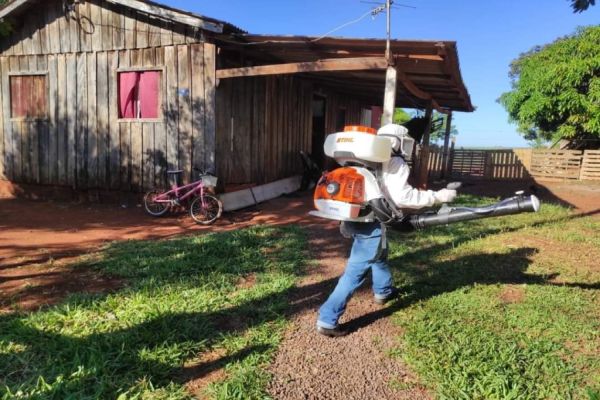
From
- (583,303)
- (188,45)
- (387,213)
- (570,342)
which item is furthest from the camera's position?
(188,45)

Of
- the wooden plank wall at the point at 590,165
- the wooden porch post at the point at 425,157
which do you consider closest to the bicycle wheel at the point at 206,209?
the wooden porch post at the point at 425,157

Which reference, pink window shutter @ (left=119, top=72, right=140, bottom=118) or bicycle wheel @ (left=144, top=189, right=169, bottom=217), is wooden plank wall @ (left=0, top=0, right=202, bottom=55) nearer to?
pink window shutter @ (left=119, top=72, right=140, bottom=118)

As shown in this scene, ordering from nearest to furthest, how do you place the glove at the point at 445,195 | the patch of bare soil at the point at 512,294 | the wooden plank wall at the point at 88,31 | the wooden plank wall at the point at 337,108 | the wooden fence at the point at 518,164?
the glove at the point at 445,195, the patch of bare soil at the point at 512,294, the wooden plank wall at the point at 88,31, the wooden plank wall at the point at 337,108, the wooden fence at the point at 518,164

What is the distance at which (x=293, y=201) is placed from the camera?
32.4ft

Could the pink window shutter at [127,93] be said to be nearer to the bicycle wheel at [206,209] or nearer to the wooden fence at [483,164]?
Result: the bicycle wheel at [206,209]

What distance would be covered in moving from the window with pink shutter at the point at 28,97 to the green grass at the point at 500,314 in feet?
27.6

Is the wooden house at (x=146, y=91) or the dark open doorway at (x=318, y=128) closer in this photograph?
the wooden house at (x=146, y=91)

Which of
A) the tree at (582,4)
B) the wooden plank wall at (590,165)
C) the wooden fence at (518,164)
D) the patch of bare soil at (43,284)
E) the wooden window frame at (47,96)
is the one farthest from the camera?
the wooden fence at (518,164)

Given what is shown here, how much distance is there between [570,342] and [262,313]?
7.68 feet

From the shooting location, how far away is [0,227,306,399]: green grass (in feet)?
8.75

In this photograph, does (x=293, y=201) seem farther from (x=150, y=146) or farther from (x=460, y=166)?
(x=460, y=166)

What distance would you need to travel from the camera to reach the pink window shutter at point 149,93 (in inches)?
348

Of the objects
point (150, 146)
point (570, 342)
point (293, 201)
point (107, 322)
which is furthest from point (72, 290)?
point (293, 201)

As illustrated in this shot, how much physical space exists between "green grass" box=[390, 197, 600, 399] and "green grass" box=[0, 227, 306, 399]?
1.11 meters
